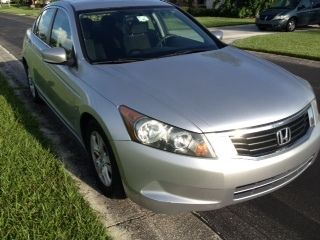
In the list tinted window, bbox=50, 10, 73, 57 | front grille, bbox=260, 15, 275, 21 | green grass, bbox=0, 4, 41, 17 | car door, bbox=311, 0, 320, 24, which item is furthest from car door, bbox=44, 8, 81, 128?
green grass, bbox=0, 4, 41, 17

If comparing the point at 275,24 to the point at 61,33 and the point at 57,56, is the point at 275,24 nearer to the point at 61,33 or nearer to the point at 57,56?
the point at 61,33

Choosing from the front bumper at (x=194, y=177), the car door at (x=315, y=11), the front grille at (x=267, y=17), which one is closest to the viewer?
the front bumper at (x=194, y=177)

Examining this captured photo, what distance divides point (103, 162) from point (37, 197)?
624mm

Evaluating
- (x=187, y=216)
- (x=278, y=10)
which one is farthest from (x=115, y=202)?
(x=278, y=10)

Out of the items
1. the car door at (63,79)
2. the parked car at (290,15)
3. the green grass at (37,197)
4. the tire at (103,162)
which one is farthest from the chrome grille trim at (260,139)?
the parked car at (290,15)

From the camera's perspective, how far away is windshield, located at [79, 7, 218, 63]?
4.11 metres

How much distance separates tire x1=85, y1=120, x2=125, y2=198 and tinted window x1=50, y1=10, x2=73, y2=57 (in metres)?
1.01

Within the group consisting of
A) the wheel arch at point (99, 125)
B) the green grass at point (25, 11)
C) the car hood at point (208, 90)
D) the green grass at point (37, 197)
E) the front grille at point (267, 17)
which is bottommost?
the green grass at point (25, 11)

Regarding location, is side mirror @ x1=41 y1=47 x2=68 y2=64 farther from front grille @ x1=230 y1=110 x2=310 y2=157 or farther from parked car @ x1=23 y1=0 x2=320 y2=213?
front grille @ x1=230 y1=110 x2=310 y2=157

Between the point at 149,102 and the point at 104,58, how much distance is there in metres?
1.07

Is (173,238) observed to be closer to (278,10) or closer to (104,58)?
(104,58)

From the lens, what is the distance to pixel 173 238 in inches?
124

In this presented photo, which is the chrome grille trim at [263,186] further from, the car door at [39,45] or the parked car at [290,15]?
the parked car at [290,15]

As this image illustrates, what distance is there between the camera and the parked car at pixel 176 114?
289 centimetres
